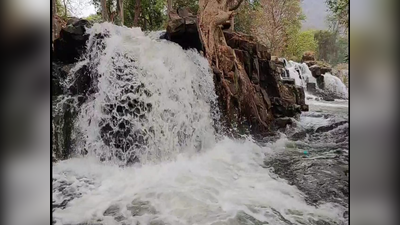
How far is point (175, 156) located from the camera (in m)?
1.43

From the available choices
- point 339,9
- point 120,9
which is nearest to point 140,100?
point 120,9

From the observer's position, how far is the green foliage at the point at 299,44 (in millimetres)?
1450

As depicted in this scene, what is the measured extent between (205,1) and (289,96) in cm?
61

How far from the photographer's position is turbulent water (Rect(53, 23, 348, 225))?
1375 mm

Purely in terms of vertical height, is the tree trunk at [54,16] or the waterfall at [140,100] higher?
the tree trunk at [54,16]

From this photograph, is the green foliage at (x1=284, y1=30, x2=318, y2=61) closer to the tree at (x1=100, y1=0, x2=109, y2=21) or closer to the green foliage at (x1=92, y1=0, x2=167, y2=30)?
the green foliage at (x1=92, y1=0, x2=167, y2=30)

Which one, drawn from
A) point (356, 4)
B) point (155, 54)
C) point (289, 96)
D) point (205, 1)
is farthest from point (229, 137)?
point (356, 4)

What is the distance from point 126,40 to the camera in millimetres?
1419

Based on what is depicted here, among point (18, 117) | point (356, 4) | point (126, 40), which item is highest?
point (356, 4)

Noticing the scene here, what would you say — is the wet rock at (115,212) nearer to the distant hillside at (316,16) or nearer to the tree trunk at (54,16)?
the tree trunk at (54,16)

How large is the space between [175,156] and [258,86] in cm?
52

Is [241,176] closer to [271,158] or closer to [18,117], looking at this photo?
[271,158]

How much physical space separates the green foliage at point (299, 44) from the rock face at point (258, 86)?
76 millimetres

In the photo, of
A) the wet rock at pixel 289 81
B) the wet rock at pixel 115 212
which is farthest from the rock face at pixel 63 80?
the wet rock at pixel 289 81
